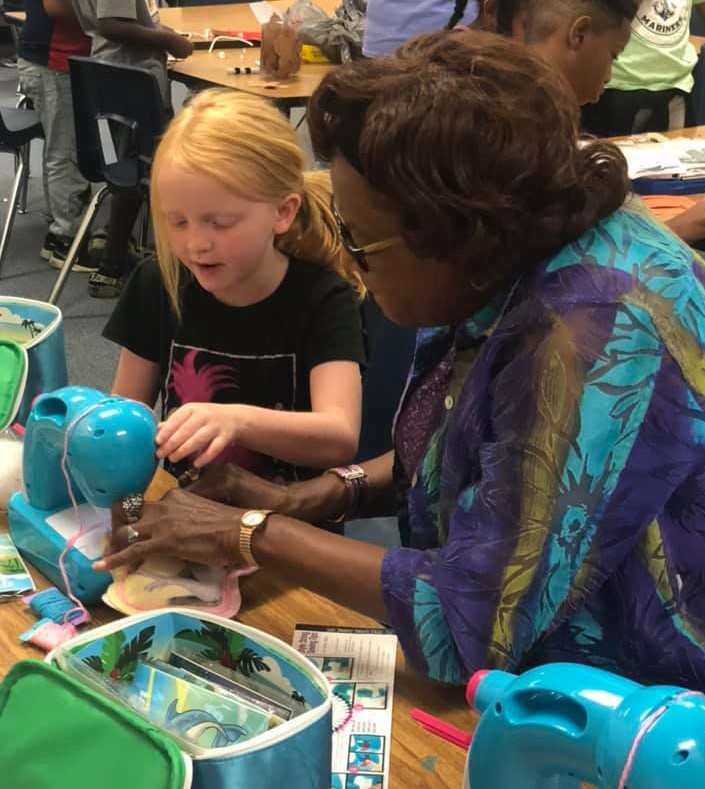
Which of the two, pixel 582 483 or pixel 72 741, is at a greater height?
pixel 582 483

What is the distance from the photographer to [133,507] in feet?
3.71

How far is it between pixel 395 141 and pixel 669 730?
21.9 inches

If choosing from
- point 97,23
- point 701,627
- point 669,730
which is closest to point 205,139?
point 701,627

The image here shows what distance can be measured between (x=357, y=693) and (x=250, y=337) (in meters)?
0.70

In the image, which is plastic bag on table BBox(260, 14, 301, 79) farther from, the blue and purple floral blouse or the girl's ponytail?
the blue and purple floral blouse

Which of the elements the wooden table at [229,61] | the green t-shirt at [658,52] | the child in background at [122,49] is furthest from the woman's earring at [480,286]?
the child in background at [122,49]

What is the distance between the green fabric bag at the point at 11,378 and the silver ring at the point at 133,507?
30 centimetres

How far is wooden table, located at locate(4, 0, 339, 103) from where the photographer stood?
3.56m

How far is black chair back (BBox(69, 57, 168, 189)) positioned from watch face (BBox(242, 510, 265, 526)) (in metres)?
2.47

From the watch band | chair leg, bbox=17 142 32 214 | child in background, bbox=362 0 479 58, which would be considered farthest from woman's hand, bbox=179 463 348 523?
chair leg, bbox=17 142 32 214

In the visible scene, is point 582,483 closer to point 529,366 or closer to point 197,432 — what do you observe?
point 529,366

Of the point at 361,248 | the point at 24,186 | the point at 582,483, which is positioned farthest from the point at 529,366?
the point at 24,186

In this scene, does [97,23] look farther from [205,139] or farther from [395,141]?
[395,141]

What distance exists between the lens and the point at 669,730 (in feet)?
1.94
